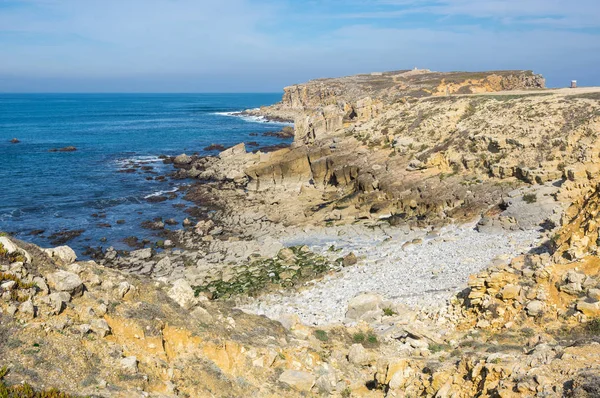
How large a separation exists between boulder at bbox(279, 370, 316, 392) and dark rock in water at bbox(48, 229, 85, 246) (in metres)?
28.2

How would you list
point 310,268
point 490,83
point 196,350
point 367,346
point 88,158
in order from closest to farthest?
point 196,350 → point 367,346 → point 310,268 → point 88,158 → point 490,83

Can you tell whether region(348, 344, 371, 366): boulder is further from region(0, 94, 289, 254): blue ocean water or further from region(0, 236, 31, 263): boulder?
region(0, 94, 289, 254): blue ocean water

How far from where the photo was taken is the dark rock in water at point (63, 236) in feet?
111

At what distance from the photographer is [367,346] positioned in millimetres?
14398

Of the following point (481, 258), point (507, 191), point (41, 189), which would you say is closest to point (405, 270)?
point (481, 258)

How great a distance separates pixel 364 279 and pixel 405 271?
212 cm

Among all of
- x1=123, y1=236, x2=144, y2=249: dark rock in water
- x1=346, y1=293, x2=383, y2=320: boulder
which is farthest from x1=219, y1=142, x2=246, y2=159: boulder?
x1=346, y1=293, x2=383, y2=320: boulder

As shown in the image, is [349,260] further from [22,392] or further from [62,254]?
[22,392]

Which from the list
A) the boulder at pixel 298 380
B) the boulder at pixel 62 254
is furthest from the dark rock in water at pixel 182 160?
the boulder at pixel 298 380

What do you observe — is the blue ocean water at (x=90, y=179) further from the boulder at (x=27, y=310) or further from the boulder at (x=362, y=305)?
the boulder at (x=27, y=310)

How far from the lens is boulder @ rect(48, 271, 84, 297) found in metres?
10.7

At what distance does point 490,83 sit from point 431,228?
5766 cm

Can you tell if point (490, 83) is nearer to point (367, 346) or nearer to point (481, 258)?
point (481, 258)

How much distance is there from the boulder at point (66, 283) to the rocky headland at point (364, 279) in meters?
0.05
